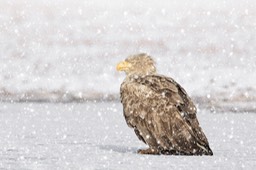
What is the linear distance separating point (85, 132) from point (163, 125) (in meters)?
6.94

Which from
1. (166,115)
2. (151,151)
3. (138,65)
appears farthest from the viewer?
(138,65)

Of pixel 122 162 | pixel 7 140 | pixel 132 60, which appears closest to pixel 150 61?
pixel 132 60

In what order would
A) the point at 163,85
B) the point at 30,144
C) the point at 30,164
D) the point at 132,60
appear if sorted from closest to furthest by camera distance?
the point at 30,164 < the point at 163,85 < the point at 132,60 < the point at 30,144

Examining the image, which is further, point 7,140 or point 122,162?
point 7,140

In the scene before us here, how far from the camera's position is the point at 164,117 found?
510 inches

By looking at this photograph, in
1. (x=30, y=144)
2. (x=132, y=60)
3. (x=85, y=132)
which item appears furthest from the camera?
(x=85, y=132)

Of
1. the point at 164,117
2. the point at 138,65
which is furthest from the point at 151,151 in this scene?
the point at 138,65

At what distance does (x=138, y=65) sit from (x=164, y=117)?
1.22m

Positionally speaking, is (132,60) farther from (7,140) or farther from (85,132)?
(85,132)

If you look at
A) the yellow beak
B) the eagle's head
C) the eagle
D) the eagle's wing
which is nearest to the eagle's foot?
the eagle

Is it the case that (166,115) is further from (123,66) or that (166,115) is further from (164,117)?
(123,66)

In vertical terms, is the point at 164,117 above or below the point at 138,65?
below

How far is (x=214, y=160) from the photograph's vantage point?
503 inches

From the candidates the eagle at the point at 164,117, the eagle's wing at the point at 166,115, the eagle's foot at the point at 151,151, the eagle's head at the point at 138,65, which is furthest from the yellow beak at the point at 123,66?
the eagle's foot at the point at 151,151
